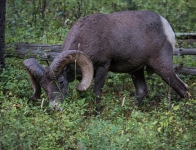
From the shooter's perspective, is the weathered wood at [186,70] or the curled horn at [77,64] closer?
the curled horn at [77,64]

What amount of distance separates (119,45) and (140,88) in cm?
129

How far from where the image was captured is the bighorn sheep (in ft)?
29.5

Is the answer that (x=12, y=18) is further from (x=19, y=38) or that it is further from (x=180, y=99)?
(x=180, y=99)

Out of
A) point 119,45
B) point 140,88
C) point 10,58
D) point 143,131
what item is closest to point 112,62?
point 119,45

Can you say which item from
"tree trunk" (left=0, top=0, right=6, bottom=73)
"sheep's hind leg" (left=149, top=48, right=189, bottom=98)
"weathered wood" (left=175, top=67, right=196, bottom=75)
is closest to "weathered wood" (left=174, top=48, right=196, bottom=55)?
"weathered wood" (left=175, top=67, right=196, bottom=75)

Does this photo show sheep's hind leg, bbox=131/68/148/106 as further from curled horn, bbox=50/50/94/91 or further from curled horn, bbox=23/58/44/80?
curled horn, bbox=23/58/44/80

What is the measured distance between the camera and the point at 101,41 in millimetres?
9641

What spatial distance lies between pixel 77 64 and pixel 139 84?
216cm

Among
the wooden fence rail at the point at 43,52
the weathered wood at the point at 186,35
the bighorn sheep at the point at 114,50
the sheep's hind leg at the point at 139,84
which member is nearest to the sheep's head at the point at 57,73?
the bighorn sheep at the point at 114,50

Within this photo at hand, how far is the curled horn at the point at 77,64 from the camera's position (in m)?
8.78

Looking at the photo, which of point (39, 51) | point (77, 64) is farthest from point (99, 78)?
point (39, 51)

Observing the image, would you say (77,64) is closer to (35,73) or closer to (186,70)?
(35,73)

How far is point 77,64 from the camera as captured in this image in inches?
355

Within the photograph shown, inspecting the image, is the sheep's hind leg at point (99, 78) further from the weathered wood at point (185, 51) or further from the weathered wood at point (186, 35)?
the weathered wood at point (186, 35)
